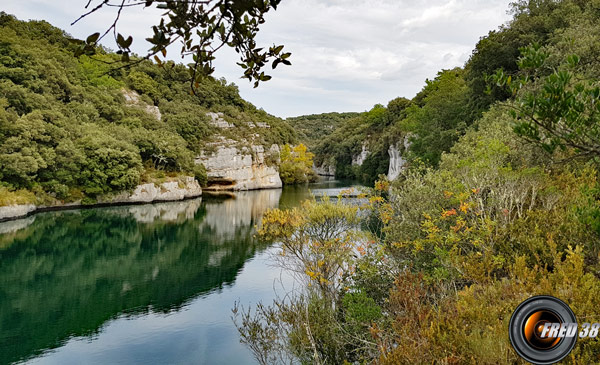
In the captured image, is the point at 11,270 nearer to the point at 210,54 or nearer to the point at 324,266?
the point at 324,266

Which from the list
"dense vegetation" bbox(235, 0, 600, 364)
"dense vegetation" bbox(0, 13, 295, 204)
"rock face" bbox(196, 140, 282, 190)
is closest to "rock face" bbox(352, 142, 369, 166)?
"dense vegetation" bbox(0, 13, 295, 204)

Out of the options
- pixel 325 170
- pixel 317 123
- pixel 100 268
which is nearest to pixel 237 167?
pixel 100 268

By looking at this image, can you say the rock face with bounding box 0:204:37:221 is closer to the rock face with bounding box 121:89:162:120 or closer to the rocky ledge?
the rocky ledge

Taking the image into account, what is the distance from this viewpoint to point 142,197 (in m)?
36.8

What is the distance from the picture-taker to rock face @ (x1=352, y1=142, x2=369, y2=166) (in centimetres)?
7006

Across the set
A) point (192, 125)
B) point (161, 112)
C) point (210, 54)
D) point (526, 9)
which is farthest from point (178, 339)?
point (161, 112)

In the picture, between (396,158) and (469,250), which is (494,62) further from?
(396,158)

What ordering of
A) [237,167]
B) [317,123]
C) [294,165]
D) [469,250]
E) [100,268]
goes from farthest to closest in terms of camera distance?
[317,123] → [294,165] → [237,167] → [100,268] → [469,250]

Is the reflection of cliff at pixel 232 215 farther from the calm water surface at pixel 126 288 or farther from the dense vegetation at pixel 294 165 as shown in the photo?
the dense vegetation at pixel 294 165

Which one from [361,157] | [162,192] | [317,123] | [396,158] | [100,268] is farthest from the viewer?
[317,123]

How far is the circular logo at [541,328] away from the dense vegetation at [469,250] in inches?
26.1

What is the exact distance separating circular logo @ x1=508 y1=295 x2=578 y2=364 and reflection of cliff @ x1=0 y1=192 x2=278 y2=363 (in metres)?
11.3

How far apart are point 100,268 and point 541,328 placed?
18.8m

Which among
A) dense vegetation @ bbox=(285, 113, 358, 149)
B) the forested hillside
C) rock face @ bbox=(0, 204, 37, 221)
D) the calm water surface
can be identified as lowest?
the calm water surface
